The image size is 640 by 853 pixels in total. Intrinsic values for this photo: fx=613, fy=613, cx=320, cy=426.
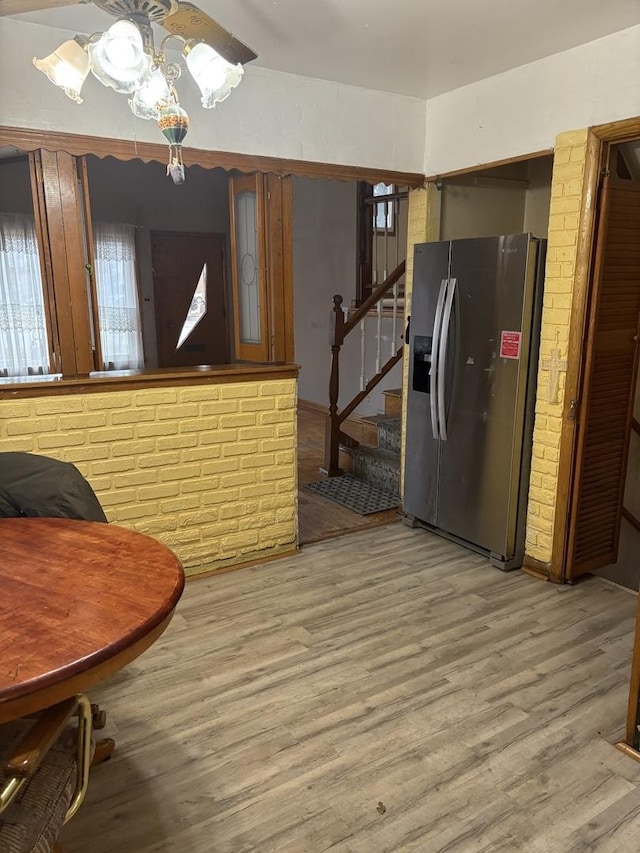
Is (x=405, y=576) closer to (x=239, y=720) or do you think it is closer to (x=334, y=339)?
(x=239, y=720)

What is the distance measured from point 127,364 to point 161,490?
3.37 m

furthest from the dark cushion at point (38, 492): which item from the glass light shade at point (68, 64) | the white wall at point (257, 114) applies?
the white wall at point (257, 114)

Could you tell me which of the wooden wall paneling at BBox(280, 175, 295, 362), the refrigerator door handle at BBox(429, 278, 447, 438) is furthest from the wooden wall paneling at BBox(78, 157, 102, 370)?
the refrigerator door handle at BBox(429, 278, 447, 438)

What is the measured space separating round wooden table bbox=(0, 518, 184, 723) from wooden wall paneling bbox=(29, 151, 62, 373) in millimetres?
1226

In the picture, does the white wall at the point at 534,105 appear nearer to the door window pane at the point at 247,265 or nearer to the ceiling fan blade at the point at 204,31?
the door window pane at the point at 247,265

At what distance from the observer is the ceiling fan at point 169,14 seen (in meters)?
1.57

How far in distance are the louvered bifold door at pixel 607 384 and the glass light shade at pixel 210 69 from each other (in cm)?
182

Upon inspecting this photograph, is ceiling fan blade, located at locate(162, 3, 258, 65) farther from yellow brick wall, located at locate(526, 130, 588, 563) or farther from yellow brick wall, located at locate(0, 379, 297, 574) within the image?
yellow brick wall, located at locate(526, 130, 588, 563)

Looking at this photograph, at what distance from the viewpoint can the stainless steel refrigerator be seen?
3.09 meters

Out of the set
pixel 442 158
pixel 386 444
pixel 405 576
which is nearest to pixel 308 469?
pixel 386 444

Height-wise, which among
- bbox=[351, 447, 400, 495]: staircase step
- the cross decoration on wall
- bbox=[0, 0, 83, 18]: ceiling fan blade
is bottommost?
bbox=[351, 447, 400, 495]: staircase step

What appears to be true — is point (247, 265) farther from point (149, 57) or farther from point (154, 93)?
point (149, 57)

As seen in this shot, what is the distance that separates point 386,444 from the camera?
4750 millimetres

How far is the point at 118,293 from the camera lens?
6035 millimetres
